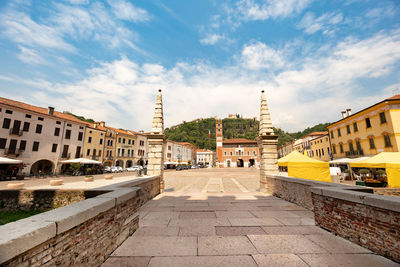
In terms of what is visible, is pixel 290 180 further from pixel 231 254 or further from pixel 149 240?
pixel 149 240

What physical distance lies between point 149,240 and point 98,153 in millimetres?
36172

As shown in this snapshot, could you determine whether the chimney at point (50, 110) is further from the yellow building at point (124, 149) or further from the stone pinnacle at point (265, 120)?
the stone pinnacle at point (265, 120)

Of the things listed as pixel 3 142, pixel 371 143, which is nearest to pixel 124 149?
pixel 3 142

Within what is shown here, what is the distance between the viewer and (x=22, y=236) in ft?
5.03

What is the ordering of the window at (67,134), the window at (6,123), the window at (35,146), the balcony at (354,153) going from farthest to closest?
the window at (67,134), the window at (35,146), the balcony at (354,153), the window at (6,123)

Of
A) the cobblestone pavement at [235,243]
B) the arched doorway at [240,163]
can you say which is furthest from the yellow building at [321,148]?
the cobblestone pavement at [235,243]

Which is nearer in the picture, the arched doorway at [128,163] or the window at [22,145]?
the window at [22,145]

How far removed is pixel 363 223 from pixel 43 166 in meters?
36.7

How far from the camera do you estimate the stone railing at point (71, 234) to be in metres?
1.55

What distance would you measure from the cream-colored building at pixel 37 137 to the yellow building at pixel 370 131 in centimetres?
4652

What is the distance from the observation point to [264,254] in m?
3.17

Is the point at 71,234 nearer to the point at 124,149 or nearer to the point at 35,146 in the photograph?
the point at 35,146

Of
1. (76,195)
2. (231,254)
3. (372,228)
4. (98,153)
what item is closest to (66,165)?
(98,153)

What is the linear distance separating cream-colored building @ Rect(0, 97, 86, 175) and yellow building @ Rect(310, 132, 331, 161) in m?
49.0
